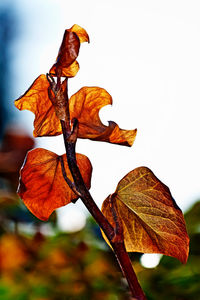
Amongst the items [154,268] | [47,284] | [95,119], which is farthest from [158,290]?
[95,119]

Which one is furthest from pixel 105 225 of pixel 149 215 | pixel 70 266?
pixel 70 266

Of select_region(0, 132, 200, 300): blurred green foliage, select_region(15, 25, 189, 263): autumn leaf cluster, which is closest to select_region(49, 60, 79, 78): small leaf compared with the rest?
select_region(15, 25, 189, 263): autumn leaf cluster

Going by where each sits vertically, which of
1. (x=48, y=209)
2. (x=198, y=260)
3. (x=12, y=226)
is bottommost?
(x=12, y=226)

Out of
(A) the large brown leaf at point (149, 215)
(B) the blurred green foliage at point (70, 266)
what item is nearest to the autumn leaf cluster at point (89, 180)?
(A) the large brown leaf at point (149, 215)

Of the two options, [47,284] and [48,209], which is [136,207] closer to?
[48,209]

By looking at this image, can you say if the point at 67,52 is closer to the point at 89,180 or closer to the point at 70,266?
the point at 89,180
